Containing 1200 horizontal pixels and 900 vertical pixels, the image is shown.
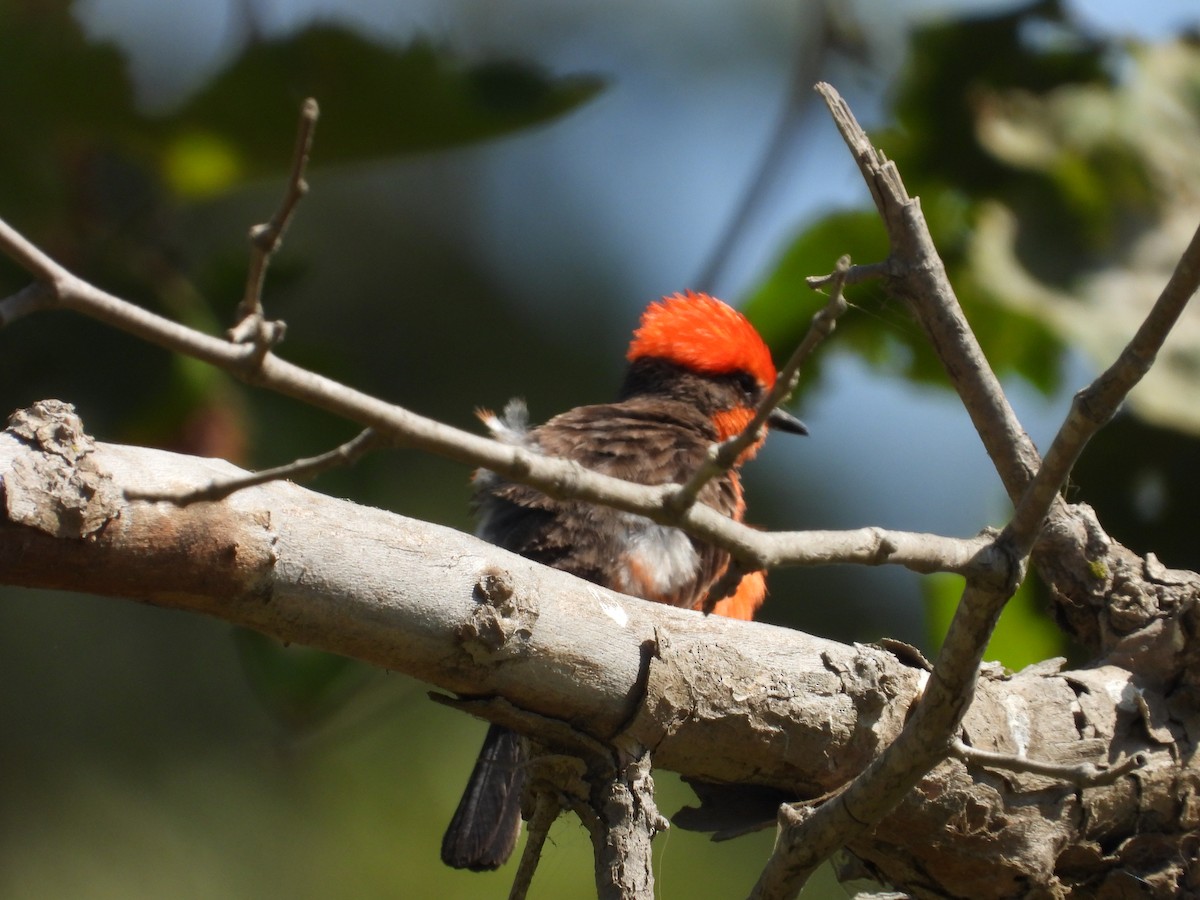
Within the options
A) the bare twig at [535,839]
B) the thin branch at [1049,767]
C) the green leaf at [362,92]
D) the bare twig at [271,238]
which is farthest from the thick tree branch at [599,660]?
the green leaf at [362,92]

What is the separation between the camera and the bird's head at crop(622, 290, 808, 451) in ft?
15.8

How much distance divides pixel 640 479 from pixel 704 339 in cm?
106

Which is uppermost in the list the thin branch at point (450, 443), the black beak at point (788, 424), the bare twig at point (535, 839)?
the black beak at point (788, 424)

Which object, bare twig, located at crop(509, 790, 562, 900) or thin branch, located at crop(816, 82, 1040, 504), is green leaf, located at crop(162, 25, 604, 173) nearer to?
thin branch, located at crop(816, 82, 1040, 504)

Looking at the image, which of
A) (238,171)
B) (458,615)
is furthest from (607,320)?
(458,615)

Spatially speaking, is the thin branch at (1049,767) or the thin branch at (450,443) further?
Result: the thin branch at (1049,767)

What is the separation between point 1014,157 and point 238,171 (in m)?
2.44

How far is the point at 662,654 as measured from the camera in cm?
250

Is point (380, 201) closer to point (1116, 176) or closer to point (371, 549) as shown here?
point (1116, 176)

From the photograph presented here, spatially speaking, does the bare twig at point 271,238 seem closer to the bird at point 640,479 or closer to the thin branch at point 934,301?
the thin branch at point 934,301

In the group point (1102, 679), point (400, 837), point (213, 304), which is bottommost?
point (400, 837)

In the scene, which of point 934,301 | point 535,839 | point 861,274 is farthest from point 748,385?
point 535,839

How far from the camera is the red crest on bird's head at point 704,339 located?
16.0ft

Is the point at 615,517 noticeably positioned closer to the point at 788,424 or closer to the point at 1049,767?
the point at 788,424
